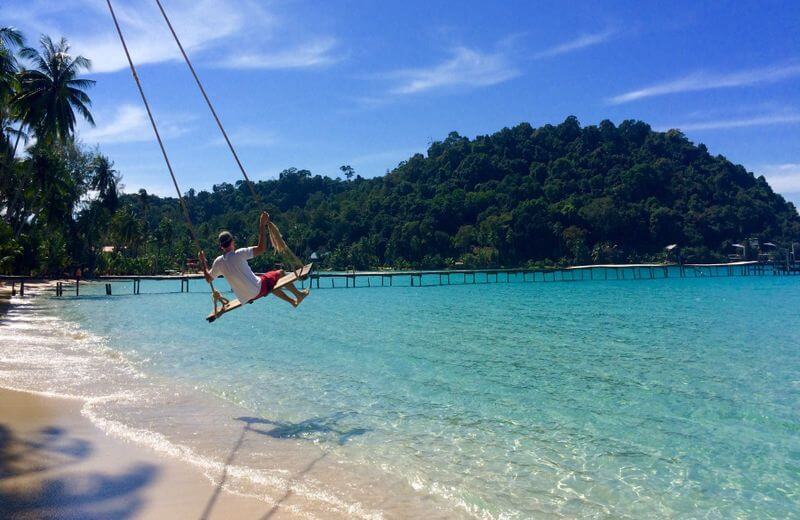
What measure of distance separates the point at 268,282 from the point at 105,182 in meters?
61.5

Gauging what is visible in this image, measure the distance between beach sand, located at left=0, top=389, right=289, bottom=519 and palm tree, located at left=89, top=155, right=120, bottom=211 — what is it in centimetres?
6111

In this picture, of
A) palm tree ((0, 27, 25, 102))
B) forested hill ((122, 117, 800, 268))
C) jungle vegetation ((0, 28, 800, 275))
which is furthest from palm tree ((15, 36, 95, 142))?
forested hill ((122, 117, 800, 268))

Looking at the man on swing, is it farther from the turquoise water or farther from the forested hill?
the forested hill

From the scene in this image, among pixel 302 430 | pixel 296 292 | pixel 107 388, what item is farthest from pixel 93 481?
pixel 107 388

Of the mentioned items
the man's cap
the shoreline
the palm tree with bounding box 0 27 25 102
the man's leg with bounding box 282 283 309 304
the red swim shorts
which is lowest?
the shoreline

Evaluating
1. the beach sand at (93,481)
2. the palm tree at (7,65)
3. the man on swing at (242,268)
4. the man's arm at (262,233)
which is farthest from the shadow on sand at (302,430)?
the palm tree at (7,65)

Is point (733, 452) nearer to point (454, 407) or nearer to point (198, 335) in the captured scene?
point (454, 407)

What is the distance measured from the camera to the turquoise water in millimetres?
5887

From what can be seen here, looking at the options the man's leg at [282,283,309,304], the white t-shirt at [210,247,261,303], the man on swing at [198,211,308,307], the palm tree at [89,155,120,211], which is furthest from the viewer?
the palm tree at [89,155,120,211]

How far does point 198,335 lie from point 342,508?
15115 millimetres

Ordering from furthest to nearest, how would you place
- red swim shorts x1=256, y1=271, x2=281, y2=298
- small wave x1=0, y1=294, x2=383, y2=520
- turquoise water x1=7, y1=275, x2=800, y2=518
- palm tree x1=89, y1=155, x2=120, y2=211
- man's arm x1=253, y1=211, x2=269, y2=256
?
palm tree x1=89, y1=155, x2=120, y2=211 < red swim shorts x1=256, y1=271, x2=281, y2=298 < man's arm x1=253, y1=211, x2=269, y2=256 < turquoise water x1=7, y1=275, x2=800, y2=518 < small wave x1=0, y1=294, x2=383, y2=520

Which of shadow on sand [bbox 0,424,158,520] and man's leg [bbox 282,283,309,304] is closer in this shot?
shadow on sand [bbox 0,424,158,520]

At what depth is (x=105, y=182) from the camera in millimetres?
61562

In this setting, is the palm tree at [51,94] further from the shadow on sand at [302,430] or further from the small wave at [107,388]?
the shadow on sand at [302,430]
